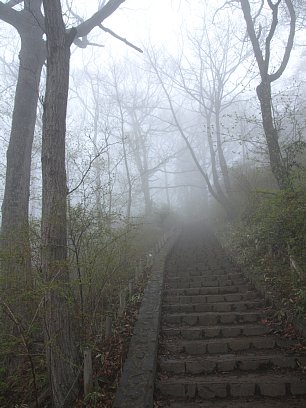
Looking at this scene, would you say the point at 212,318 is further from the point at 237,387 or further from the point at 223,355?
the point at 237,387

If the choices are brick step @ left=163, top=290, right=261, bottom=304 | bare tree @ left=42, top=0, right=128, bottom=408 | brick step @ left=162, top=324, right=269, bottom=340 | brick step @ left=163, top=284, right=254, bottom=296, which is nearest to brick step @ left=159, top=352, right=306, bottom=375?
brick step @ left=162, top=324, right=269, bottom=340

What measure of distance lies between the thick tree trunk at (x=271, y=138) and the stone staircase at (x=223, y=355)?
3003 millimetres

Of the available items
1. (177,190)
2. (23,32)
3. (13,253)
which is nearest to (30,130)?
(23,32)

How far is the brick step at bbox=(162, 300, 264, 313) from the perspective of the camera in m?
6.95

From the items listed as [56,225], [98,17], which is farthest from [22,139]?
[56,225]

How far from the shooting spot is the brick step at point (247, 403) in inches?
165

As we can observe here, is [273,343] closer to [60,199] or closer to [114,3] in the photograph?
[60,199]

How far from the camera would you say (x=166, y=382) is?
475 centimetres

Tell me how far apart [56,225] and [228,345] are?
338 centimetres

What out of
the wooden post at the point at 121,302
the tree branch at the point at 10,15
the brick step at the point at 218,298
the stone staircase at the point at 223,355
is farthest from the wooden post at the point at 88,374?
the tree branch at the point at 10,15

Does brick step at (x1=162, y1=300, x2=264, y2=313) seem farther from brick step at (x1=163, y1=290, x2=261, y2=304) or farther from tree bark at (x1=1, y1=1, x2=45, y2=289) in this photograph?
tree bark at (x1=1, y1=1, x2=45, y2=289)

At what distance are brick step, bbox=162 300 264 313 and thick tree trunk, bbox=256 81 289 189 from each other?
124 inches

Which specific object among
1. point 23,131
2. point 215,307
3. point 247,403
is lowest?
point 247,403

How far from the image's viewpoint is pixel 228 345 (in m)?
5.54
